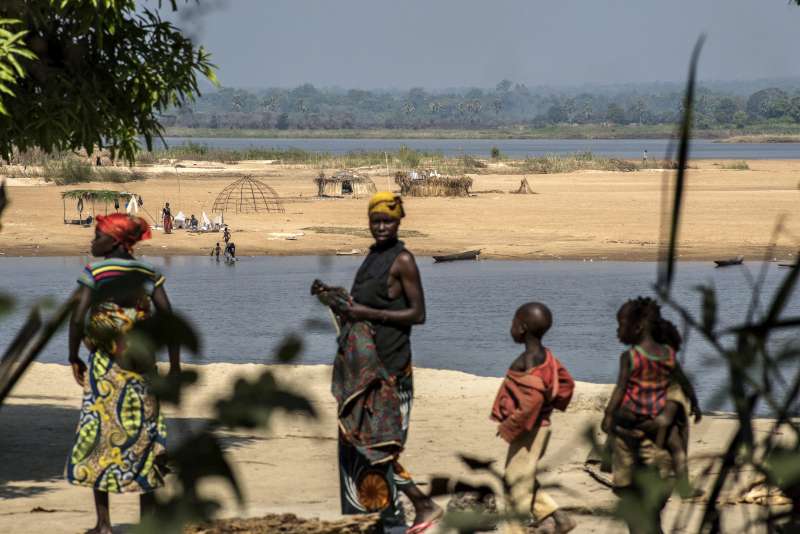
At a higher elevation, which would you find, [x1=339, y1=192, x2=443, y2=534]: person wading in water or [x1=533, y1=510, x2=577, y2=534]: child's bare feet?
[x1=339, y1=192, x2=443, y2=534]: person wading in water

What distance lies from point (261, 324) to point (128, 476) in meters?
14.9

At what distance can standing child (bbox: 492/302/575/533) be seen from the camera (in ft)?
17.8

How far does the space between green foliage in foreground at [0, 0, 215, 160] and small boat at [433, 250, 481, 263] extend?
2234cm

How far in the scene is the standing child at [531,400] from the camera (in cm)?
542

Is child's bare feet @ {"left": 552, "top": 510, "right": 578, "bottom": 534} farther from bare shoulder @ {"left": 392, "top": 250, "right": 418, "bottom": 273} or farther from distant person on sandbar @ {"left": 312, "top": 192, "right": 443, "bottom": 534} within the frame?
bare shoulder @ {"left": 392, "top": 250, "right": 418, "bottom": 273}

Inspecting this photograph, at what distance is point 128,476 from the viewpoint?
17.4 ft

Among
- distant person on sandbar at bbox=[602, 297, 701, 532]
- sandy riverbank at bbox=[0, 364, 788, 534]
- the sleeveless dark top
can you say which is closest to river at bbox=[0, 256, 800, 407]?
sandy riverbank at bbox=[0, 364, 788, 534]

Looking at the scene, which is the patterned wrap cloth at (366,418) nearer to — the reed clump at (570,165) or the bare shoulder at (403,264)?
the bare shoulder at (403,264)

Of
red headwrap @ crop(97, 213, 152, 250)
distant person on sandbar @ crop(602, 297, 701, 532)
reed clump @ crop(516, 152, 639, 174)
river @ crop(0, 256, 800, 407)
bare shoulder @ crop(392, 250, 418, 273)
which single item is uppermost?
red headwrap @ crop(97, 213, 152, 250)

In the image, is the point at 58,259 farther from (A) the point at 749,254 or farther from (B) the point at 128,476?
(B) the point at 128,476

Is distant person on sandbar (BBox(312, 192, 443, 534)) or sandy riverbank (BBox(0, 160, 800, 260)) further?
sandy riverbank (BBox(0, 160, 800, 260))

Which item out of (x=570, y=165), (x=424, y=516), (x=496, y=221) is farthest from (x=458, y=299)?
(x=570, y=165)

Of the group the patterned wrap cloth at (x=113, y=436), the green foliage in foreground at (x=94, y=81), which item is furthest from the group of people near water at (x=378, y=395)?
the green foliage in foreground at (x=94, y=81)

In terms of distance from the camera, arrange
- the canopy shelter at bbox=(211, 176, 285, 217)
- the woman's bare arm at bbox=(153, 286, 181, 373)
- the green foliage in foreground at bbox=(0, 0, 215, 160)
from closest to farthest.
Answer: the woman's bare arm at bbox=(153, 286, 181, 373) → the green foliage in foreground at bbox=(0, 0, 215, 160) → the canopy shelter at bbox=(211, 176, 285, 217)
